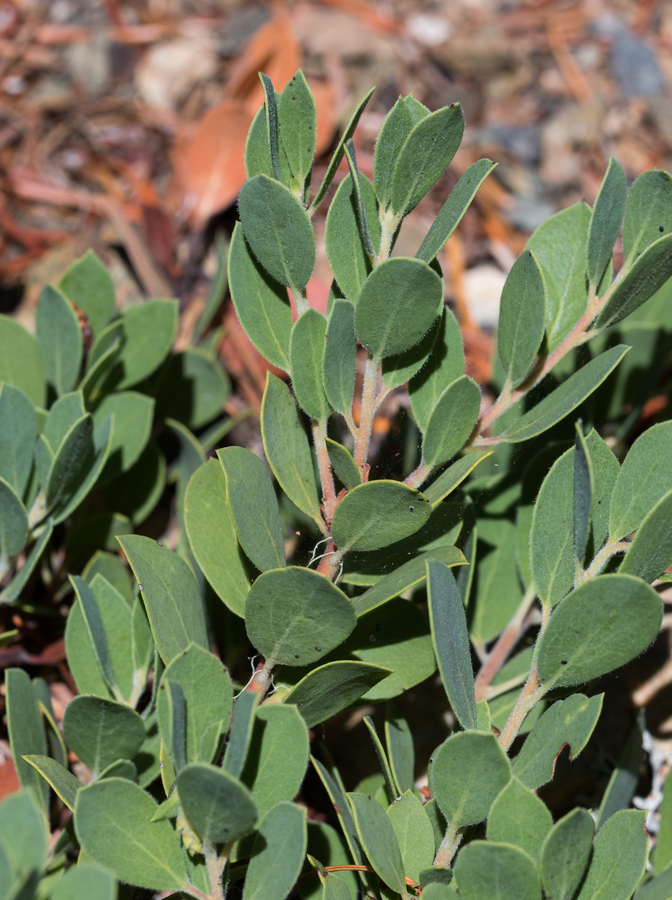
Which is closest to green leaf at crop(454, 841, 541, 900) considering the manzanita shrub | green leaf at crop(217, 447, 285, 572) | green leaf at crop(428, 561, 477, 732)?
the manzanita shrub

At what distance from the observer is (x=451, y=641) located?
710mm

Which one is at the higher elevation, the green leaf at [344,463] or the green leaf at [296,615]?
the green leaf at [344,463]

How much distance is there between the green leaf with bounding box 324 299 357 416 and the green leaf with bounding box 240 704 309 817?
1.02 feet

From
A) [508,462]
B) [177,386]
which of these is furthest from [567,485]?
[177,386]

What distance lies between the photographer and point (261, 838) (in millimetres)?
699

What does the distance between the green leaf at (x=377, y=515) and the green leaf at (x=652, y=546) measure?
19 centimetres

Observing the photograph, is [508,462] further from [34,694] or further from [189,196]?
[189,196]

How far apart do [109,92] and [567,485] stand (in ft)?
7.03

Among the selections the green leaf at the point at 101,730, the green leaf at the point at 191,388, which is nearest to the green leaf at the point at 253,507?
the green leaf at the point at 101,730

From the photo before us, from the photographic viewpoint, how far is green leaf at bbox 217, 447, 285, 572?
75cm

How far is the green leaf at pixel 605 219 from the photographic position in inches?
31.0

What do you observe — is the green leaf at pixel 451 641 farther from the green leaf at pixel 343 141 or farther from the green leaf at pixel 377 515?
the green leaf at pixel 343 141

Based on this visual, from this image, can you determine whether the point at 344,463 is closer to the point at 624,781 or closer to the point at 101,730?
the point at 101,730

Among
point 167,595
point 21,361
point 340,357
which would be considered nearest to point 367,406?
point 340,357
